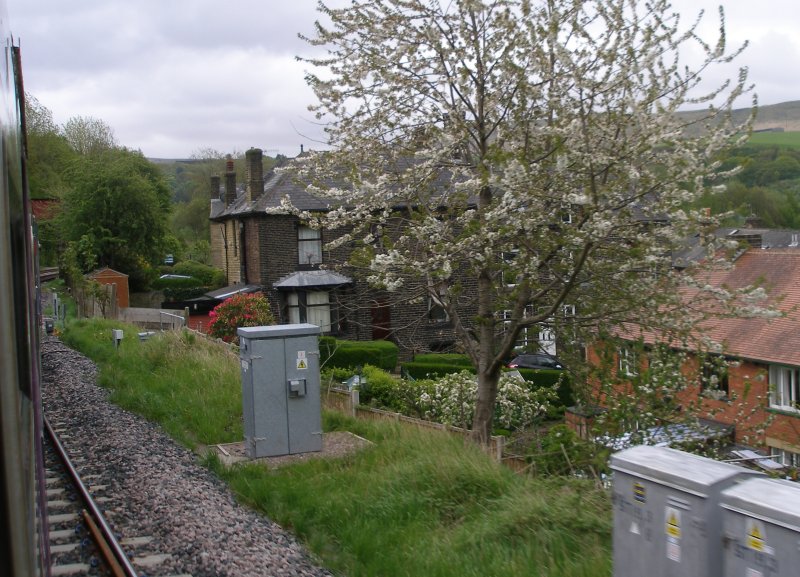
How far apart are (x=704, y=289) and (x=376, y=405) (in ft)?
30.4

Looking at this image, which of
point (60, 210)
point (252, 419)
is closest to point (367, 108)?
point (252, 419)


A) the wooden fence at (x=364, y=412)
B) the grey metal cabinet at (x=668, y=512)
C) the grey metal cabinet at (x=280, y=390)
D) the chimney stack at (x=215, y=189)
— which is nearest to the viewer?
the grey metal cabinet at (x=668, y=512)

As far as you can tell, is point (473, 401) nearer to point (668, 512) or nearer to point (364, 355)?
point (668, 512)

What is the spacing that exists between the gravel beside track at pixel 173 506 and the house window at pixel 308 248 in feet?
65.2

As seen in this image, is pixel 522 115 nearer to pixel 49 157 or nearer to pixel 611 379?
pixel 611 379

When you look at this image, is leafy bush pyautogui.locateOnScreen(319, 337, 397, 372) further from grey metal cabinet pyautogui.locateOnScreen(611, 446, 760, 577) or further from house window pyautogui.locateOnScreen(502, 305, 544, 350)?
grey metal cabinet pyautogui.locateOnScreen(611, 446, 760, 577)

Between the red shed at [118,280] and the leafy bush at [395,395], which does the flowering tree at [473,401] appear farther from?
the red shed at [118,280]

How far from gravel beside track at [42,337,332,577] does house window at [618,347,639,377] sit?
15.1 feet

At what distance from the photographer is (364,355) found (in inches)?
1161

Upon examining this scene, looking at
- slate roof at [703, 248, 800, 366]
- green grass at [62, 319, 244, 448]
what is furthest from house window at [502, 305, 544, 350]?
slate roof at [703, 248, 800, 366]

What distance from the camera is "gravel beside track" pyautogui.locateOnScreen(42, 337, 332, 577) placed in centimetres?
676

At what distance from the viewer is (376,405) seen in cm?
1809

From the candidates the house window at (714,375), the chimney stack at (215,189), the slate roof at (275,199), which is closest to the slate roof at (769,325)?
the house window at (714,375)

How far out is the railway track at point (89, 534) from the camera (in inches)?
267
